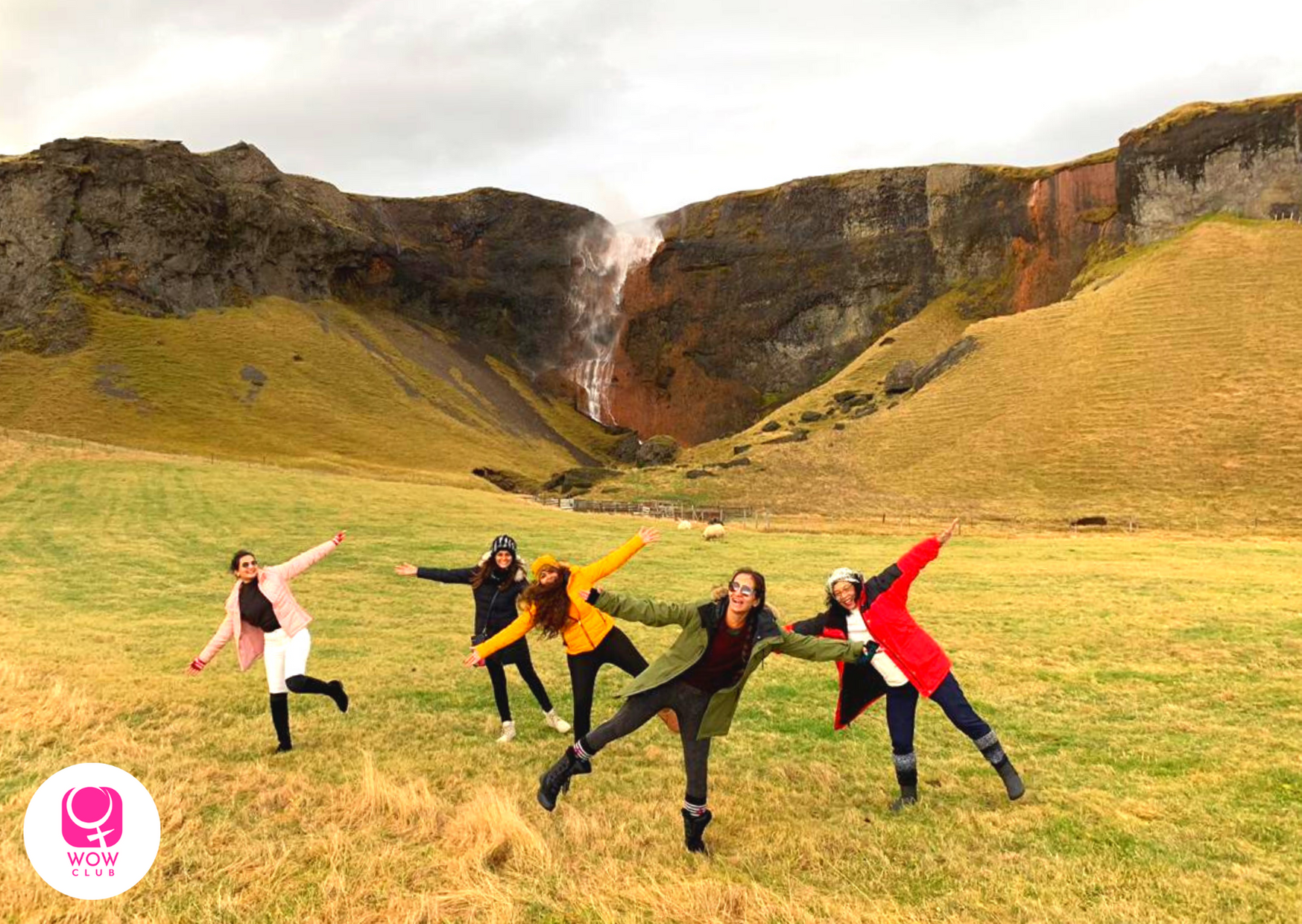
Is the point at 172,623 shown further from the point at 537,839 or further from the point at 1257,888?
the point at 1257,888

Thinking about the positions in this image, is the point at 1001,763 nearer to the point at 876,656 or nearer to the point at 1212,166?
→ the point at 876,656

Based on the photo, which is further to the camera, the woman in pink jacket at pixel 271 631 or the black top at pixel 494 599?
the black top at pixel 494 599

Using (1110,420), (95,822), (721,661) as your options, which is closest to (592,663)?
(721,661)

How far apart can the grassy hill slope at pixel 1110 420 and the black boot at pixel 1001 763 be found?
138 feet

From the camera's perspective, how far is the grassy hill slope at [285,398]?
77.1 meters

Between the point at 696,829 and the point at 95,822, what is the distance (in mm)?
4025

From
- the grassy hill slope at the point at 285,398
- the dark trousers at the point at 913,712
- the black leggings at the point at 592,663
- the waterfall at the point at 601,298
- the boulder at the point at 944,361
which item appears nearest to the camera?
the dark trousers at the point at 913,712

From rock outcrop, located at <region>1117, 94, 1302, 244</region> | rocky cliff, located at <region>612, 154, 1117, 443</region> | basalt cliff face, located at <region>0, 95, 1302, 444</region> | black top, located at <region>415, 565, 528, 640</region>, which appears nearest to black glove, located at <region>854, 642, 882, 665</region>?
black top, located at <region>415, 565, 528, 640</region>

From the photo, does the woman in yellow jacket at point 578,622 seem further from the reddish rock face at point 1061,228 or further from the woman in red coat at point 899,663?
the reddish rock face at point 1061,228

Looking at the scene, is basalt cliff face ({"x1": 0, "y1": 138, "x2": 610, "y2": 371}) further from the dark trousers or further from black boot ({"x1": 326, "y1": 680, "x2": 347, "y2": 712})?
the dark trousers

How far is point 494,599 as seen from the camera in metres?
8.90

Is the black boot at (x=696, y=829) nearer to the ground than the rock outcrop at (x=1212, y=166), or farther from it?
nearer to the ground

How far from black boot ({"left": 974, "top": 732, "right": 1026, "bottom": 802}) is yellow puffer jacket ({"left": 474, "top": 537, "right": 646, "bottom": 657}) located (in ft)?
11.6

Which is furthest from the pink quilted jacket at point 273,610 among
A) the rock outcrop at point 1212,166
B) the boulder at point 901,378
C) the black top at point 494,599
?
the rock outcrop at point 1212,166
